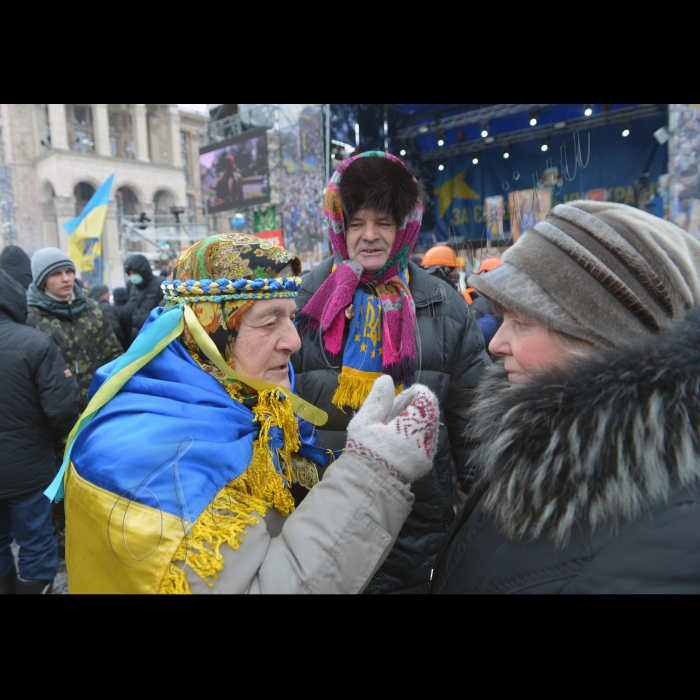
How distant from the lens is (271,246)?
1.43 metres

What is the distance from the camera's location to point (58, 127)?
34.2 meters

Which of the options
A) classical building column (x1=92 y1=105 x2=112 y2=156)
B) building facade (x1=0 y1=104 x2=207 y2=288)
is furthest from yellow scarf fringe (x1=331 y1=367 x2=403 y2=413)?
classical building column (x1=92 y1=105 x2=112 y2=156)

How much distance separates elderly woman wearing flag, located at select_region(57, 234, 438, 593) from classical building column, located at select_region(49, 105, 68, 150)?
3838 cm

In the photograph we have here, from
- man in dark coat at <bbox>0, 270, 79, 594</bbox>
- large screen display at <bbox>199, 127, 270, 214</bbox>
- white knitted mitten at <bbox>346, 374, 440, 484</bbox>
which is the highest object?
large screen display at <bbox>199, 127, 270, 214</bbox>

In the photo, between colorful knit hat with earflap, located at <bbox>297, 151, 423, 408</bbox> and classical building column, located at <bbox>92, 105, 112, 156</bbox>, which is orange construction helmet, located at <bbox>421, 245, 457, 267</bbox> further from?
classical building column, located at <bbox>92, 105, 112, 156</bbox>

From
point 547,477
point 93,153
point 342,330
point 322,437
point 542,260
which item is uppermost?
point 93,153

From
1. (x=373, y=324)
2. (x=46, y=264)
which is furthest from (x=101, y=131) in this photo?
(x=373, y=324)

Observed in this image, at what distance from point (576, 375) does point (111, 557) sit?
1.07m

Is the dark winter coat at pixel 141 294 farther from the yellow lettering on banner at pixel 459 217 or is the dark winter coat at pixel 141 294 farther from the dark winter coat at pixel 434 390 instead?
the yellow lettering on banner at pixel 459 217

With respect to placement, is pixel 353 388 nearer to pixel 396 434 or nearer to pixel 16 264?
pixel 396 434

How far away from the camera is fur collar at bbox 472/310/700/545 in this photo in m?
0.83

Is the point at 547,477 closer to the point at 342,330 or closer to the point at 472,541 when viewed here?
the point at 472,541

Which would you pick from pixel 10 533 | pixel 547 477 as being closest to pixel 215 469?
pixel 547 477

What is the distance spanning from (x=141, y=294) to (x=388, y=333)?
517 cm
